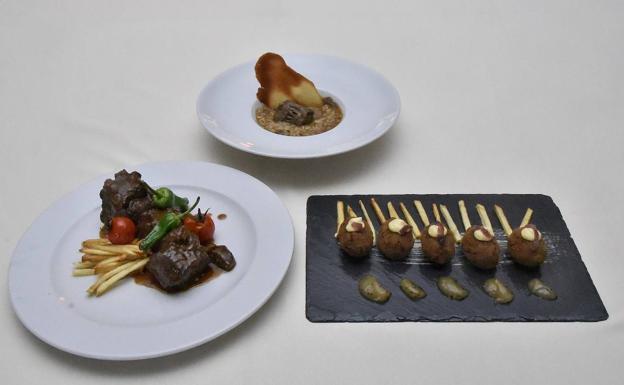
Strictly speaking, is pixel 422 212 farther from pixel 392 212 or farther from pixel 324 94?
pixel 324 94

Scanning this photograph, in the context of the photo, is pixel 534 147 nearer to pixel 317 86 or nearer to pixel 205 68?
pixel 317 86

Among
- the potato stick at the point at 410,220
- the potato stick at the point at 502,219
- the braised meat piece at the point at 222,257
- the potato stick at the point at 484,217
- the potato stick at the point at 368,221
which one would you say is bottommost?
the braised meat piece at the point at 222,257

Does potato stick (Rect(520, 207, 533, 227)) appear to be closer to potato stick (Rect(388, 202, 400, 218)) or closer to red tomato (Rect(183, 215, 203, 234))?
potato stick (Rect(388, 202, 400, 218))

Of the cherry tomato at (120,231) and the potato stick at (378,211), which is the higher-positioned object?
the potato stick at (378,211)

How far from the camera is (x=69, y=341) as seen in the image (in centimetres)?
207

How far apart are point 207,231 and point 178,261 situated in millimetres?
311

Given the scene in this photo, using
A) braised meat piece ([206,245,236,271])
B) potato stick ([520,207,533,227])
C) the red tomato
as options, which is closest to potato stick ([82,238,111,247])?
the red tomato

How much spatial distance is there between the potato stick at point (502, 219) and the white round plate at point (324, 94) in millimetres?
698

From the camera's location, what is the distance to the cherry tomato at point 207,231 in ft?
8.40

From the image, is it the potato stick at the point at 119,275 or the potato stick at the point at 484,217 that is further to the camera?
the potato stick at the point at 484,217

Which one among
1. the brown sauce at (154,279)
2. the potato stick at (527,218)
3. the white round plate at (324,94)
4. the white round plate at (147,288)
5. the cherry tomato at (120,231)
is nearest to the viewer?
the white round plate at (147,288)

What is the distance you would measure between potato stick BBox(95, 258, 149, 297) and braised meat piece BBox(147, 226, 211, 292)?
0.04m

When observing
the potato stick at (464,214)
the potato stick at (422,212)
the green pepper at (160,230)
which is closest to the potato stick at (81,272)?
the green pepper at (160,230)

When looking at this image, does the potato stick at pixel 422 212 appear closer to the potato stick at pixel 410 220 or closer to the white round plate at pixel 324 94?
the potato stick at pixel 410 220
